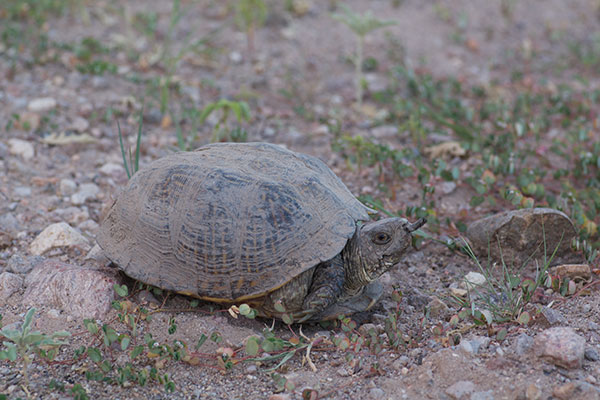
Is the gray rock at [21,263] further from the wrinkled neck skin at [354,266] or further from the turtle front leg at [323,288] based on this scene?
the wrinkled neck skin at [354,266]

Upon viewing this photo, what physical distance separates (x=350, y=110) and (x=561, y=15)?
15.1 feet

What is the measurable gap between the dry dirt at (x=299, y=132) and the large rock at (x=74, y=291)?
0.06 metres

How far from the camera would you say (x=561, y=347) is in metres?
2.76

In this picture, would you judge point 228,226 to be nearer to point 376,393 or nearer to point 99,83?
point 376,393

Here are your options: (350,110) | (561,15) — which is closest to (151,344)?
(350,110)

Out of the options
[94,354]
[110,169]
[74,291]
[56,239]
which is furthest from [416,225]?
[110,169]

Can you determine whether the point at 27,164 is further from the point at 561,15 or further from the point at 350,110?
the point at 561,15

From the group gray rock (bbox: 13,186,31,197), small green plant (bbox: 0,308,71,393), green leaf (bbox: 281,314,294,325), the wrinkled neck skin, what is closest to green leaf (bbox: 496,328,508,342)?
the wrinkled neck skin

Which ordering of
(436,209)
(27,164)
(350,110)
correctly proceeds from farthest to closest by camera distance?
(350,110) → (27,164) → (436,209)

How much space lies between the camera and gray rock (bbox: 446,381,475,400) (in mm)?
2707

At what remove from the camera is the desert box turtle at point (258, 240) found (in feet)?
10.8

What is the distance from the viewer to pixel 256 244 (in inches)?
129

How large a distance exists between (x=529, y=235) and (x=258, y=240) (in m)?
1.87

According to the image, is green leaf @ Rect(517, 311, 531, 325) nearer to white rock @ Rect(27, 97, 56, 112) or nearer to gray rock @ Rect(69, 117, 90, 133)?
gray rock @ Rect(69, 117, 90, 133)
